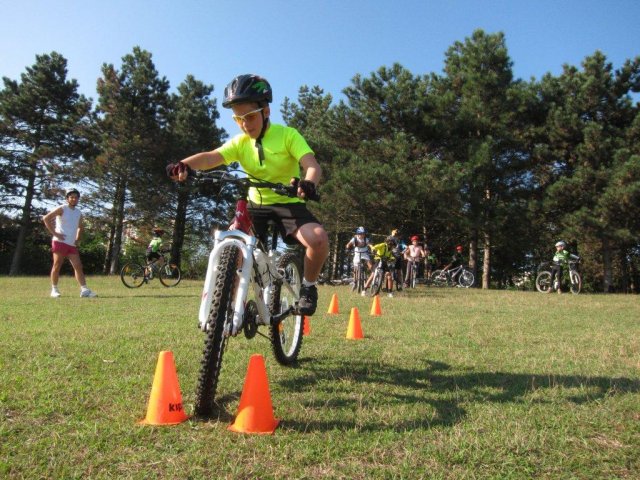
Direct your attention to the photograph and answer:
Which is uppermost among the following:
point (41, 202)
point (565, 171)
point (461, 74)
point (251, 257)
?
point (461, 74)

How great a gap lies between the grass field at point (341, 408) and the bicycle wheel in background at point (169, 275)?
979cm

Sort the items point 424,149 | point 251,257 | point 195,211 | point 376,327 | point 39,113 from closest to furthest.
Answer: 1. point 251,257
2. point 376,327
3. point 424,149
4. point 39,113
5. point 195,211

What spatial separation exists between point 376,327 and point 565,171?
21.0 metres

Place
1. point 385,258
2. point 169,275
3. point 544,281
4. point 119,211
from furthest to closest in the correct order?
point 119,211 → point 544,281 → point 169,275 → point 385,258

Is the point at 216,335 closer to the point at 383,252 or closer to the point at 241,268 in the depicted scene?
the point at 241,268

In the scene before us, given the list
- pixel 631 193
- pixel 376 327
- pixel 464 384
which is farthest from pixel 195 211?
pixel 464 384

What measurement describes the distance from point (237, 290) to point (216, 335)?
13.6 inches

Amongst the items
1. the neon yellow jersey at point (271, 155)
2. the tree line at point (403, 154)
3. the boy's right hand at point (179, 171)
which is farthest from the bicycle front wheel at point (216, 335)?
the tree line at point (403, 154)

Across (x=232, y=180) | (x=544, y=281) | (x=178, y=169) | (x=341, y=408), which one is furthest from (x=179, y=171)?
(x=544, y=281)

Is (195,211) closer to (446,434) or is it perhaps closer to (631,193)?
(631,193)

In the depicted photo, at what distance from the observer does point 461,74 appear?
24078 millimetres

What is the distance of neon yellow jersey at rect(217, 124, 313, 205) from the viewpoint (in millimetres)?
3562

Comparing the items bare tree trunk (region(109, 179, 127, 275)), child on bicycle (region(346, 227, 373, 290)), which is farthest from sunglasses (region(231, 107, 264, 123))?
bare tree trunk (region(109, 179, 127, 275))

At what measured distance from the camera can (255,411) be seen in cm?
246
